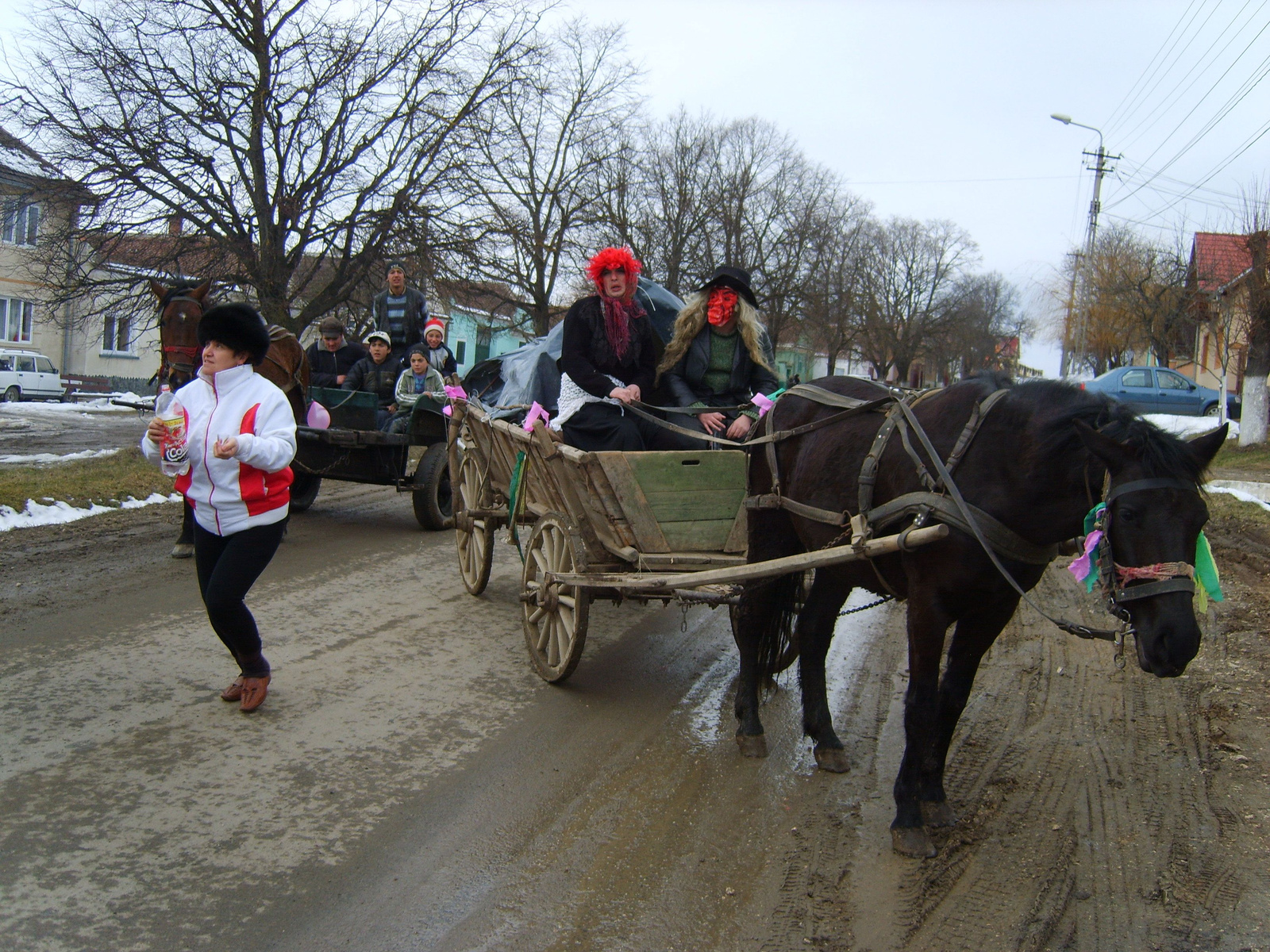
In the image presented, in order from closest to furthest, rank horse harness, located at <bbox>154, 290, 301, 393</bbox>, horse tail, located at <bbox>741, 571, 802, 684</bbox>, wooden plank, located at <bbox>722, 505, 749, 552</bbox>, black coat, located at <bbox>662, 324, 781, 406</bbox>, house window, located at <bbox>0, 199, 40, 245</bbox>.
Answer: horse tail, located at <bbox>741, 571, 802, 684</bbox>, wooden plank, located at <bbox>722, 505, 749, 552</bbox>, black coat, located at <bbox>662, 324, 781, 406</bbox>, horse harness, located at <bbox>154, 290, 301, 393</bbox>, house window, located at <bbox>0, 199, 40, 245</bbox>

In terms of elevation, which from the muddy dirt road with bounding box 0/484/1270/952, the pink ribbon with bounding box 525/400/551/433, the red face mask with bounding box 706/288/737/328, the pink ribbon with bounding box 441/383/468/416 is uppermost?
the red face mask with bounding box 706/288/737/328

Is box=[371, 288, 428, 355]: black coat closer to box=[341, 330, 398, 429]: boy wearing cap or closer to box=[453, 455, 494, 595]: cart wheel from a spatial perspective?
box=[341, 330, 398, 429]: boy wearing cap

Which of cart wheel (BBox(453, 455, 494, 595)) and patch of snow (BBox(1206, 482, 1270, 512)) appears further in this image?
patch of snow (BBox(1206, 482, 1270, 512))

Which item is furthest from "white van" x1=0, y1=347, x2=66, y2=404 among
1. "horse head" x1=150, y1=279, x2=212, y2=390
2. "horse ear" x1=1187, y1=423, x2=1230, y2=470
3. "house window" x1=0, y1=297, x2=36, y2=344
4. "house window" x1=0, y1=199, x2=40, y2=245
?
"horse ear" x1=1187, y1=423, x2=1230, y2=470

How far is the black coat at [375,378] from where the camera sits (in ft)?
30.9

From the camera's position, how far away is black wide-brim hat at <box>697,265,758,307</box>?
204 inches

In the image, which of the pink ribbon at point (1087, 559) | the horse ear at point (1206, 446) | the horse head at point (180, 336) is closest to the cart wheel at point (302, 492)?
the horse head at point (180, 336)

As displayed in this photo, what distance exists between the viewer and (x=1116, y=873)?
3.12 meters

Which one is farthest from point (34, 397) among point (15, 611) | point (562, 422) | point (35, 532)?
point (562, 422)

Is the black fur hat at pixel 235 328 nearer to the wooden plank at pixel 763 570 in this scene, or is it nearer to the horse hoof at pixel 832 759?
the wooden plank at pixel 763 570

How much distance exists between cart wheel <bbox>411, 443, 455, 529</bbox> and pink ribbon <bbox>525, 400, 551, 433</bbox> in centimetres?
327

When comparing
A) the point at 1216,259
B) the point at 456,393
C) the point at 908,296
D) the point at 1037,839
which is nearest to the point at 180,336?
the point at 456,393

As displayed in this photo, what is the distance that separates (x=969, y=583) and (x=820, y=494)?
84cm

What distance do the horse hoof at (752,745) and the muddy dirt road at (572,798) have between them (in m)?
0.09
